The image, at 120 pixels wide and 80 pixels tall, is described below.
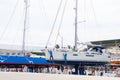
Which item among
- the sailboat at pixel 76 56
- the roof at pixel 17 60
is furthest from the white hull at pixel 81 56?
the roof at pixel 17 60

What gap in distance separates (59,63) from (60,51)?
1.42 metres

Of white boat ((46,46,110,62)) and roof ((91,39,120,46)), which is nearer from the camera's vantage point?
white boat ((46,46,110,62))


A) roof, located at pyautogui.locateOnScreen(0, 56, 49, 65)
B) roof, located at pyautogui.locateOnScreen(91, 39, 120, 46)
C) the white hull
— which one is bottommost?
roof, located at pyautogui.locateOnScreen(0, 56, 49, 65)

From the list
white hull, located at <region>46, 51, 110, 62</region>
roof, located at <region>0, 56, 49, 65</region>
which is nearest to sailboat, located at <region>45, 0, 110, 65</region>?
white hull, located at <region>46, 51, 110, 62</region>

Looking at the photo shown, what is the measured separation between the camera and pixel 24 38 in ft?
134

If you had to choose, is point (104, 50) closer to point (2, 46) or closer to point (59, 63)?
point (59, 63)

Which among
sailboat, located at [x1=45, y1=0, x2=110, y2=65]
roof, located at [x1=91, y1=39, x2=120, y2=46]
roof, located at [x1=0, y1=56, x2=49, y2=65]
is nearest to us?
roof, located at [x1=0, y1=56, x2=49, y2=65]

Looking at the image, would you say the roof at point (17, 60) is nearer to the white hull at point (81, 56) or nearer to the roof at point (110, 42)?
the white hull at point (81, 56)

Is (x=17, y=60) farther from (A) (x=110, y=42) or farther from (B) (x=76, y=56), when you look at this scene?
(A) (x=110, y=42)

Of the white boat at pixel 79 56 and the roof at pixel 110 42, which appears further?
the roof at pixel 110 42

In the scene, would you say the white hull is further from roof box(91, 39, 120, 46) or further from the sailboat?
Result: roof box(91, 39, 120, 46)

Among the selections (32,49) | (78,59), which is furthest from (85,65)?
(32,49)

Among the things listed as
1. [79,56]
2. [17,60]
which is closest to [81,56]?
[79,56]

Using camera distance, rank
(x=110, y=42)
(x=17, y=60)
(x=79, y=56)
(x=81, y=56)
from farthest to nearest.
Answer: (x=110, y=42) → (x=81, y=56) → (x=79, y=56) → (x=17, y=60)
